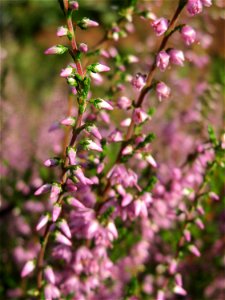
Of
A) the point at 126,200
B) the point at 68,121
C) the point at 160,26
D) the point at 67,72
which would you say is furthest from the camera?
the point at 126,200

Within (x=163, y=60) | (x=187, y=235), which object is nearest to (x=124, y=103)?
(x=163, y=60)

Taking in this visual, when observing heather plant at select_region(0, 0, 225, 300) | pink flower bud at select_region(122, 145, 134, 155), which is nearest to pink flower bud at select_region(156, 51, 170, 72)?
heather plant at select_region(0, 0, 225, 300)

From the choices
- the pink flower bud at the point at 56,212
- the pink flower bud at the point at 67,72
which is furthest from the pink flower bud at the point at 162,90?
the pink flower bud at the point at 56,212

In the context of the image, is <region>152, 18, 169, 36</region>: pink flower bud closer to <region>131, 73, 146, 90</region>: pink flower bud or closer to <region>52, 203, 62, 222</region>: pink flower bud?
<region>131, 73, 146, 90</region>: pink flower bud

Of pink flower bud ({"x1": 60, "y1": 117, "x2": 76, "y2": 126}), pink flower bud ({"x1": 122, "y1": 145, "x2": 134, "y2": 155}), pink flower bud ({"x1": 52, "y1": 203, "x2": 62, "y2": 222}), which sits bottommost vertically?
pink flower bud ({"x1": 52, "y1": 203, "x2": 62, "y2": 222})

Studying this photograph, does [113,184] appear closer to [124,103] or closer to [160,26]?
[124,103]

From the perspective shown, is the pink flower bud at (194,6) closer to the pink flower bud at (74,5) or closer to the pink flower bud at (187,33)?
the pink flower bud at (187,33)

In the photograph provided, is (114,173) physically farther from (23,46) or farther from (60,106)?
(23,46)

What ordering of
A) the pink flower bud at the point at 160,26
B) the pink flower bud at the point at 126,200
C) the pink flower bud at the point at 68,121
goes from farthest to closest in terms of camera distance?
the pink flower bud at the point at 126,200 < the pink flower bud at the point at 160,26 < the pink flower bud at the point at 68,121
